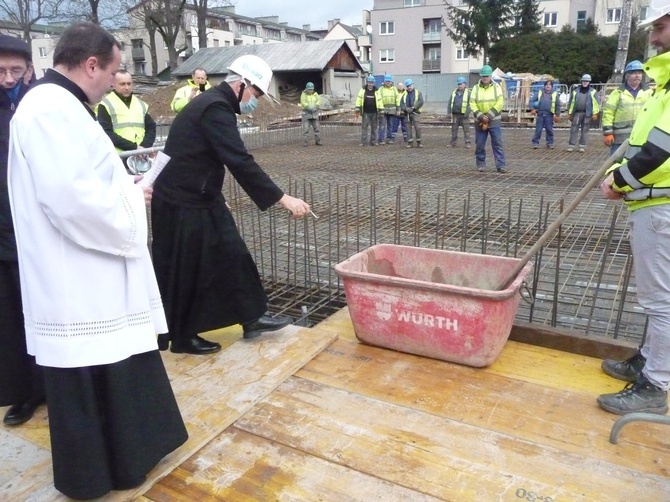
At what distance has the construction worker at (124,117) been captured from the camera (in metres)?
4.93

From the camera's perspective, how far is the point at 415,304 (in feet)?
9.37

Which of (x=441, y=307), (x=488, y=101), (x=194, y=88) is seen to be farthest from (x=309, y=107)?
(x=441, y=307)

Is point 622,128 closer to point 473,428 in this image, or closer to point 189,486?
point 473,428

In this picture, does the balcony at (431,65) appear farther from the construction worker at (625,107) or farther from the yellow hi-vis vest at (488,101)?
the construction worker at (625,107)

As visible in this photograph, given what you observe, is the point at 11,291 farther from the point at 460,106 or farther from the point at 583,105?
the point at 460,106

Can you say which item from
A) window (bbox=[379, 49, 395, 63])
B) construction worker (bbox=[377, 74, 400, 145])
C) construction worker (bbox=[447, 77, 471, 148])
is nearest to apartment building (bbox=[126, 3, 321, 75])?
window (bbox=[379, 49, 395, 63])

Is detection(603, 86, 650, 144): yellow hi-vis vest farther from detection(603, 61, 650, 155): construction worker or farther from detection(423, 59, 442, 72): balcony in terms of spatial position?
detection(423, 59, 442, 72): balcony

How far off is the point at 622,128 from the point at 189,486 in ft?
25.6

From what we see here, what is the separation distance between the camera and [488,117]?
956 centimetres

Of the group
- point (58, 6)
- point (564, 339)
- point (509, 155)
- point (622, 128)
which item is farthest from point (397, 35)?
point (564, 339)

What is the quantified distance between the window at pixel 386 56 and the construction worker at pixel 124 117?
4846 cm

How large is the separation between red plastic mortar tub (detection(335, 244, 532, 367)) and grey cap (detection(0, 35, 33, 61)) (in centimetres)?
173

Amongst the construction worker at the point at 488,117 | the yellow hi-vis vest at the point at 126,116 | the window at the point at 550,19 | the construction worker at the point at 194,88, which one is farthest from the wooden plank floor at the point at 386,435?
the window at the point at 550,19

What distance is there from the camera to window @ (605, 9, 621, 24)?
4279cm
